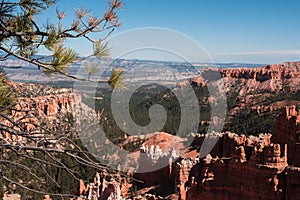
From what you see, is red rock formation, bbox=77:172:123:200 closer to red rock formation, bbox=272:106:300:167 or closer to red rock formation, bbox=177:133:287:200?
red rock formation, bbox=177:133:287:200

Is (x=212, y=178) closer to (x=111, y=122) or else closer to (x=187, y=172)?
(x=187, y=172)

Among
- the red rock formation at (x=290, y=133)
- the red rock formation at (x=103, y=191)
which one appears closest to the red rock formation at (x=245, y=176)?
the red rock formation at (x=290, y=133)

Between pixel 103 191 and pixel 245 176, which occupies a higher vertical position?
pixel 245 176

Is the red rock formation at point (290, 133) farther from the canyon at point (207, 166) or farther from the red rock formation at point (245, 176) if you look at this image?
the red rock formation at point (245, 176)

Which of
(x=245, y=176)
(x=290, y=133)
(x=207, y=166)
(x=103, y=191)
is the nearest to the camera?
(x=245, y=176)

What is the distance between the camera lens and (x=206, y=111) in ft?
244

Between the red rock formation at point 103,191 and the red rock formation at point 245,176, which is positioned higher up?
the red rock formation at point 245,176

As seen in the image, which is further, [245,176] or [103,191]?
[103,191]

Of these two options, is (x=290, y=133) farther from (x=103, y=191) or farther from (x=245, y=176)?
(x=103, y=191)

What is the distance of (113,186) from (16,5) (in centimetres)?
1894

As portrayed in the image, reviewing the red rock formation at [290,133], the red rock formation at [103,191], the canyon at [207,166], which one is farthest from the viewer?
the red rock formation at [103,191]

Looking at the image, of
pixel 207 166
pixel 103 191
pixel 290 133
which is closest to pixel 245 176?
pixel 207 166

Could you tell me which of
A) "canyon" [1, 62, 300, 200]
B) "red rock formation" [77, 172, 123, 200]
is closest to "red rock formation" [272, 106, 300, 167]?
"canyon" [1, 62, 300, 200]

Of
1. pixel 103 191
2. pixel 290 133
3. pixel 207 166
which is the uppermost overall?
pixel 290 133
